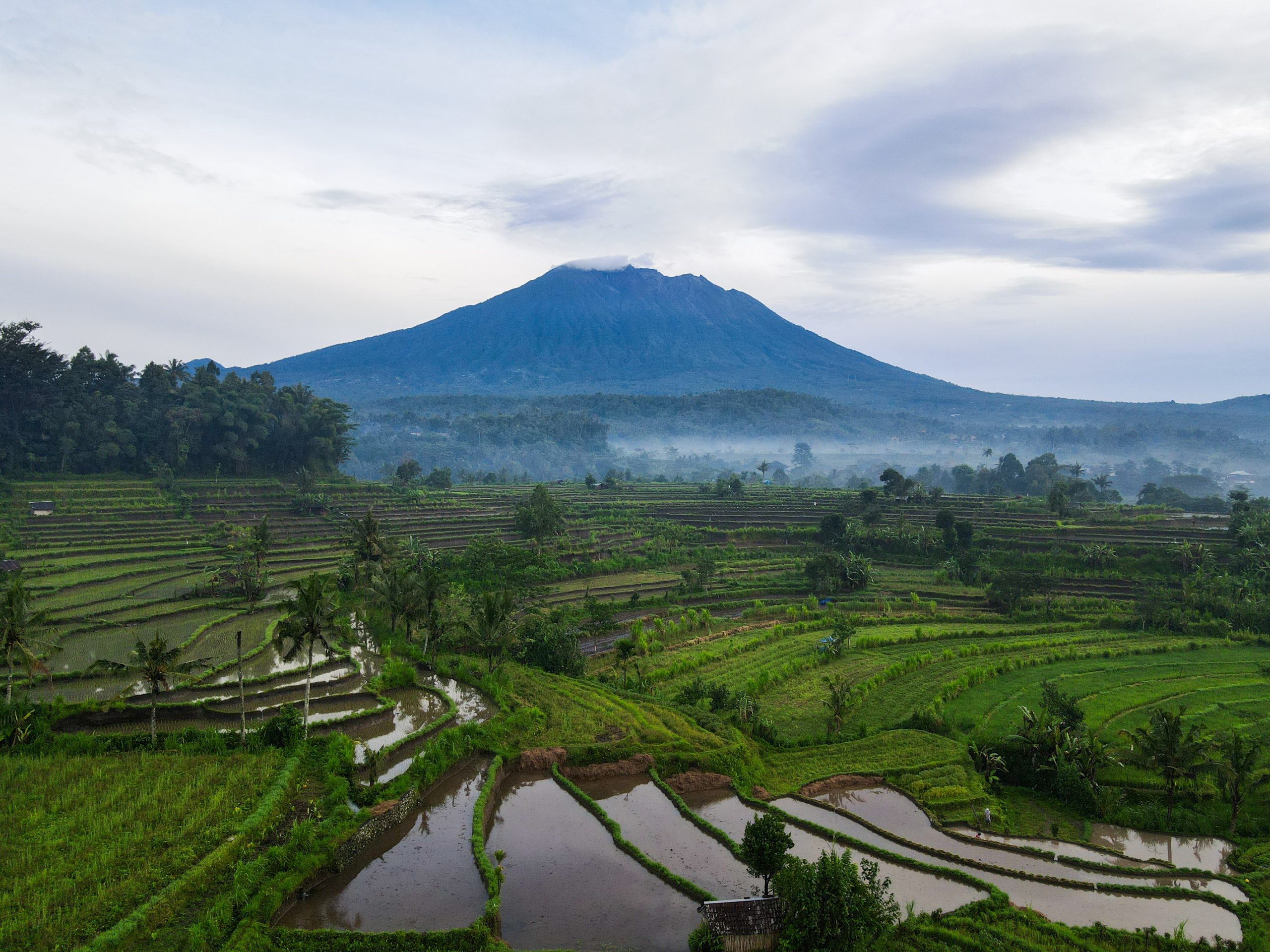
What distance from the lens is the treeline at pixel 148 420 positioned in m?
52.0

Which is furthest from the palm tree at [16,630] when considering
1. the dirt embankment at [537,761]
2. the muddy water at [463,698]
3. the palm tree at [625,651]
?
the palm tree at [625,651]

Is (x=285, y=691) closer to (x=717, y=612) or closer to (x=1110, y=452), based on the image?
(x=717, y=612)

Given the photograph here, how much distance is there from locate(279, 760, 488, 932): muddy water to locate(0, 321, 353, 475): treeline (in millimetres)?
49574

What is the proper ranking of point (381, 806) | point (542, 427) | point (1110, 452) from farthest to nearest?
1. point (1110, 452)
2. point (542, 427)
3. point (381, 806)

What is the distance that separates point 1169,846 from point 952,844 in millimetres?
5430

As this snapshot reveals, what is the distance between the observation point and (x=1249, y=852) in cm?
1694

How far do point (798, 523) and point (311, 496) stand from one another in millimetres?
38584

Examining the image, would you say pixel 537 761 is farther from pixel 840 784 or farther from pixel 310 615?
pixel 840 784

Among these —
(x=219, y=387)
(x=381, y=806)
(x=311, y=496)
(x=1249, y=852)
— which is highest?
(x=219, y=387)

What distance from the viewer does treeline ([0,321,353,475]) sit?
52.0 meters

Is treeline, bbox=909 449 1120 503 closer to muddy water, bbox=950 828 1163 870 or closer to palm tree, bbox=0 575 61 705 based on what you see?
muddy water, bbox=950 828 1163 870

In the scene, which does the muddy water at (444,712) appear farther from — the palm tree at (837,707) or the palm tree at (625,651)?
the palm tree at (837,707)

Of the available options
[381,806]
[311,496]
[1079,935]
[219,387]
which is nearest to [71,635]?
[381,806]

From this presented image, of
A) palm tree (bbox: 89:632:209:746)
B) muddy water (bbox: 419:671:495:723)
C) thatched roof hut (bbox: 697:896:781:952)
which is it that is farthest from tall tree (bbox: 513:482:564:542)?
thatched roof hut (bbox: 697:896:781:952)
